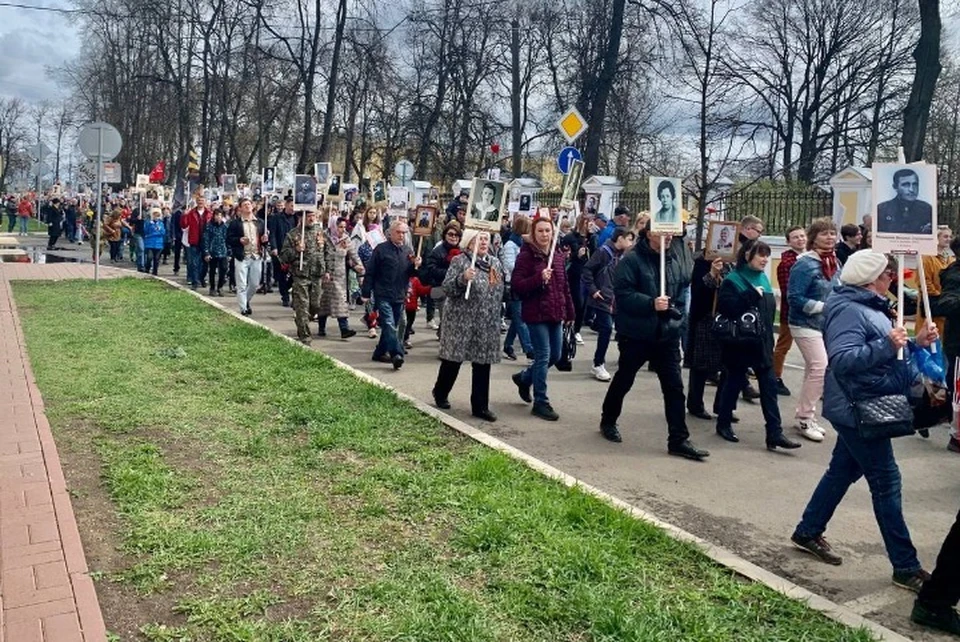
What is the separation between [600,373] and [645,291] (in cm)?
327

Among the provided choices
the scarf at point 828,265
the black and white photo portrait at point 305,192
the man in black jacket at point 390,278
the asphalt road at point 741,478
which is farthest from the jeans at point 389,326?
the scarf at point 828,265

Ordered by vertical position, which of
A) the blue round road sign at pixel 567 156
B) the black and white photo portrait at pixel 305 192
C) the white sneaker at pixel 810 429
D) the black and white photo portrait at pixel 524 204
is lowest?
the white sneaker at pixel 810 429

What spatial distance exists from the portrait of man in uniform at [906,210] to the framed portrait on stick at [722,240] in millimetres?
3826

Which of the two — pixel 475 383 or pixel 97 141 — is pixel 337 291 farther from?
pixel 97 141

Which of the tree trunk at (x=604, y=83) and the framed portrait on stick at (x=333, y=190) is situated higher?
the tree trunk at (x=604, y=83)

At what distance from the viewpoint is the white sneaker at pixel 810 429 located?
25.6ft

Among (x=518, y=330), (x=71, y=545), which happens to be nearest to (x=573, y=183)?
(x=518, y=330)

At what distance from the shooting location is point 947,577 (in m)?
4.12

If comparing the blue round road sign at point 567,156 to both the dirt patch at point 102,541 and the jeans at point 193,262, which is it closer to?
the jeans at point 193,262

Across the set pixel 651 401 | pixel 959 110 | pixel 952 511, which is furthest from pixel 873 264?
pixel 959 110

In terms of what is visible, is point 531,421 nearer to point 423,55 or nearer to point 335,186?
point 335,186

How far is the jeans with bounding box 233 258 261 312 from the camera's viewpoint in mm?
14422

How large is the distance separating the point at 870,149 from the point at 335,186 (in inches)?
1021

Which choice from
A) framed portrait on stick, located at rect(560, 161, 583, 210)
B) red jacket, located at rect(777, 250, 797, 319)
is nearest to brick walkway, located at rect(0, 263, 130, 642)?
framed portrait on stick, located at rect(560, 161, 583, 210)
